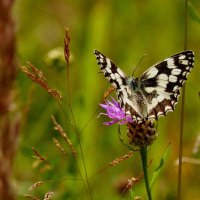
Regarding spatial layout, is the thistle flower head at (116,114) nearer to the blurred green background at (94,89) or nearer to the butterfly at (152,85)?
the butterfly at (152,85)

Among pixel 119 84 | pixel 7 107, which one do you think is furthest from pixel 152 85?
pixel 7 107

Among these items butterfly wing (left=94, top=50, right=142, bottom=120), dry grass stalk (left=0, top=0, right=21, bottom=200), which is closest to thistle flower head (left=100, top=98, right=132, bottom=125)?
butterfly wing (left=94, top=50, right=142, bottom=120)

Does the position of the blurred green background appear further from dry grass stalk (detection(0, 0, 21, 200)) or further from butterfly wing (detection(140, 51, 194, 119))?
dry grass stalk (detection(0, 0, 21, 200))

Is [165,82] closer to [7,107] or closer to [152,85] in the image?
[152,85]

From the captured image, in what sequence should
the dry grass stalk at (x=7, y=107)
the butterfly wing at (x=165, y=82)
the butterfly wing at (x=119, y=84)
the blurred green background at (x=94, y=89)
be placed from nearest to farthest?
1. the dry grass stalk at (x=7, y=107)
2. the butterfly wing at (x=119, y=84)
3. the butterfly wing at (x=165, y=82)
4. the blurred green background at (x=94, y=89)

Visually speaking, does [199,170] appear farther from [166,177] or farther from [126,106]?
[126,106]

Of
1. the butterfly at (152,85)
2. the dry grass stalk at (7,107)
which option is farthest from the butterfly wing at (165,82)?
the dry grass stalk at (7,107)
